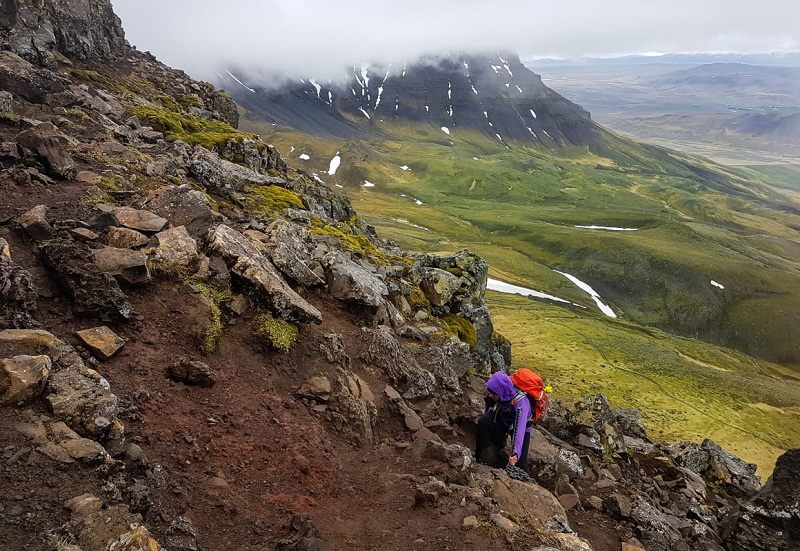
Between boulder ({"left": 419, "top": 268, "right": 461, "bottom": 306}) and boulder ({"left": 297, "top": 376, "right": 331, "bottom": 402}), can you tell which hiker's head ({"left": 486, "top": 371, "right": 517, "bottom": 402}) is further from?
boulder ({"left": 419, "top": 268, "right": 461, "bottom": 306})

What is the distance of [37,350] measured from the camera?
11.1 metres

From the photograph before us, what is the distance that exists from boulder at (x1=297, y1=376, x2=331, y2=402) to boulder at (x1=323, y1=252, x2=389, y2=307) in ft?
19.5

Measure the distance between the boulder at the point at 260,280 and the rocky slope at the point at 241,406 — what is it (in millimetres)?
100

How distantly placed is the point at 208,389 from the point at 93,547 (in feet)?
18.8

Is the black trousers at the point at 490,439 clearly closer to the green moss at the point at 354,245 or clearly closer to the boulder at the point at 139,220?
the boulder at the point at 139,220

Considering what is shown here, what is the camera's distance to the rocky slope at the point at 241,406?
10023 mm

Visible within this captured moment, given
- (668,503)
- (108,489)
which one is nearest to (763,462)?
(668,503)

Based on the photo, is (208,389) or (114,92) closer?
(208,389)

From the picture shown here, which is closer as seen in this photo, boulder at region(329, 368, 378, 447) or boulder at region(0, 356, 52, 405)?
boulder at region(0, 356, 52, 405)

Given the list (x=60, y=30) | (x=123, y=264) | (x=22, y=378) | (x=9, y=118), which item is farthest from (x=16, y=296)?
(x=60, y=30)

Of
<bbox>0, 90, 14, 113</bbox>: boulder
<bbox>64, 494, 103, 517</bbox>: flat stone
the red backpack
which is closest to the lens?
<bbox>64, 494, 103, 517</bbox>: flat stone

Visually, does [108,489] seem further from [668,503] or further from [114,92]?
[114,92]

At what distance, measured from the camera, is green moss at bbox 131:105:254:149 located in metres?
36.9

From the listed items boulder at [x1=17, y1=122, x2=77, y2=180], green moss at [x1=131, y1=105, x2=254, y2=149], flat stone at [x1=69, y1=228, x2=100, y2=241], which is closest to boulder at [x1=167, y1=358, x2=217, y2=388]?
flat stone at [x1=69, y1=228, x2=100, y2=241]
